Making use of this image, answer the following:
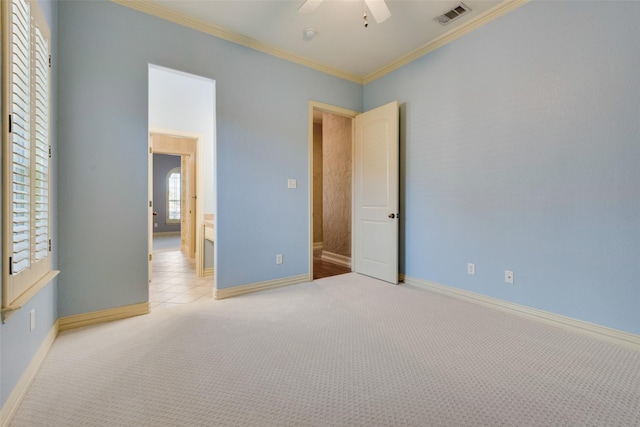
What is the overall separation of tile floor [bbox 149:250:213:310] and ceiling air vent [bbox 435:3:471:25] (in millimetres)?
3736

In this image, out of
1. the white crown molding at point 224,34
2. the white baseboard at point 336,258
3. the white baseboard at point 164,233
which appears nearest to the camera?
the white crown molding at point 224,34

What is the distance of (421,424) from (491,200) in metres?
2.18

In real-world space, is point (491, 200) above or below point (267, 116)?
below

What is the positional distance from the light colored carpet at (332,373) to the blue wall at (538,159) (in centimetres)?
45

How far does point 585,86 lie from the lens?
7.08 ft

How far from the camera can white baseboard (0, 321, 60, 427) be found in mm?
1283

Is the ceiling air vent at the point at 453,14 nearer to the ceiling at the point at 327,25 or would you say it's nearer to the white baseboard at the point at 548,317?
the ceiling at the point at 327,25

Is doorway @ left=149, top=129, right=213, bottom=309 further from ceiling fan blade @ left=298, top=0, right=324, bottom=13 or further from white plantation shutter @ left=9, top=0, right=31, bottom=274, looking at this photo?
ceiling fan blade @ left=298, top=0, right=324, bottom=13

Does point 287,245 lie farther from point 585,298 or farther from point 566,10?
point 566,10

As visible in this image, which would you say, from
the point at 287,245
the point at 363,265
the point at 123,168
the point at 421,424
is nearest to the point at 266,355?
the point at 421,424

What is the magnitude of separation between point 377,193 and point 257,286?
6.30 ft

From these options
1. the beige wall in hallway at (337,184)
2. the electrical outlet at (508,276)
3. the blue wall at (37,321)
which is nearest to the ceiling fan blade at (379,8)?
the blue wall at (37,321)

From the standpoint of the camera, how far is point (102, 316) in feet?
7.83

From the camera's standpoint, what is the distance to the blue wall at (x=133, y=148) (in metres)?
2.26
